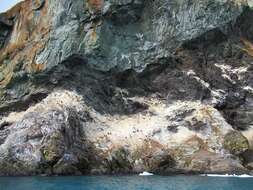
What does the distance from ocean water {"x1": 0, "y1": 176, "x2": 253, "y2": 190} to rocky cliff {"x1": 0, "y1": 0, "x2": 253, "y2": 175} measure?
7.26 metres

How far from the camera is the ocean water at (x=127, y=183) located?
4681 cm

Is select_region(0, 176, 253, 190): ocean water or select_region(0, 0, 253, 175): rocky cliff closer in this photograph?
select_region(0, 176, 253, 190): ocean water

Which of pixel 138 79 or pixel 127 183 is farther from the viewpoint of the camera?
pixel 138 79

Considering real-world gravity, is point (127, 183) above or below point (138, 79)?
below

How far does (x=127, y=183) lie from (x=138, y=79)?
24.1 m

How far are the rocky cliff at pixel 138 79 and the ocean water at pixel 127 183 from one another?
7257 millimetres

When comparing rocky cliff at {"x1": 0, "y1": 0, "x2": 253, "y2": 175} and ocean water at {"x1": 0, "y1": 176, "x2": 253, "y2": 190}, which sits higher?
rocky cliff at {"x1": 0, "y1": 0, "x2": 253, "y2": 175}

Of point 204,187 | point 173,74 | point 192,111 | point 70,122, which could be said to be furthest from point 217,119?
point 204,187

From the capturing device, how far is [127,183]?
2007 inches

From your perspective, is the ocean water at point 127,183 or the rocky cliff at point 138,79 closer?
the ocean water at point 127,183

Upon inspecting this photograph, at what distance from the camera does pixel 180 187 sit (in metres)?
47.2

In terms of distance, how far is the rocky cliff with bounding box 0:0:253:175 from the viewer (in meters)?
65.2

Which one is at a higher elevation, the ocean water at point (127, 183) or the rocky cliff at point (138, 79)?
the rocky cliff at point (138, 79)

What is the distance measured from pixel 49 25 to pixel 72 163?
22.3 meters
